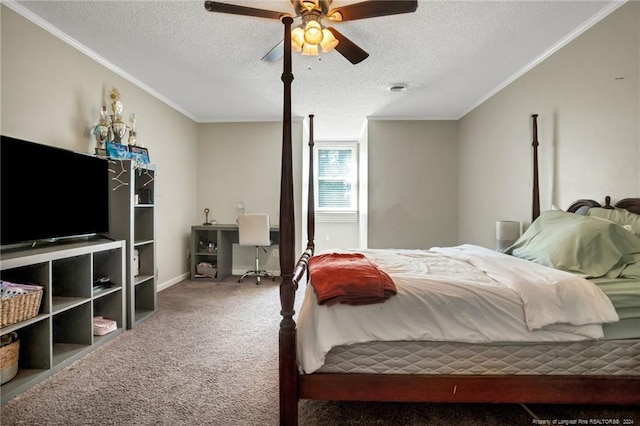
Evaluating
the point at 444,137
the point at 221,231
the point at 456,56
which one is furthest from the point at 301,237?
the point at 456,56

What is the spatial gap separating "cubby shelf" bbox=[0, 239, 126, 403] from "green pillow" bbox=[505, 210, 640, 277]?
10.2 feet

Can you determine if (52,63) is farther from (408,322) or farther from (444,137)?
(444,137)

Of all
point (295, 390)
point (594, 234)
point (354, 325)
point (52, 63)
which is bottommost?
point (295, 390)

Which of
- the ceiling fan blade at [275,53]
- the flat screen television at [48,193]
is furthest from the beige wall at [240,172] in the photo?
the ceiling fan blade at [275,53]

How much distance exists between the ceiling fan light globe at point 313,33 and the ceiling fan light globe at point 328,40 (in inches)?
1.6

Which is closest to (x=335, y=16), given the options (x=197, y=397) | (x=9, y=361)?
(x=197, y=397)

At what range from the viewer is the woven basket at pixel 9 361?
5.78ft

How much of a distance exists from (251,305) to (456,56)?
10.5 ft

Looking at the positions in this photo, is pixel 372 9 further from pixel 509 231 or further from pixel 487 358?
pixel 509 231

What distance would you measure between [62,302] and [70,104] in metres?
1.63

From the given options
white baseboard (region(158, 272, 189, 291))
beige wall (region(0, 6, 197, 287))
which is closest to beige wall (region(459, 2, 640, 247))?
beige wall (region(0, 6, 197, 287))

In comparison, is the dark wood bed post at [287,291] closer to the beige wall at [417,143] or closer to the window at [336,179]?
the beige wall at [417,143]

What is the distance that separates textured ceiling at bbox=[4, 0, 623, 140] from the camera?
7.20 feet

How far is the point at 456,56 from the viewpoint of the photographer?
281 cm
